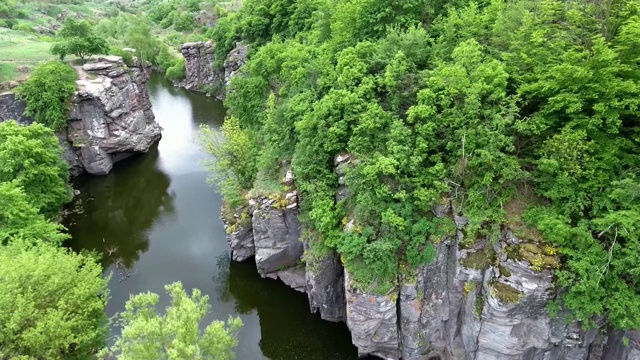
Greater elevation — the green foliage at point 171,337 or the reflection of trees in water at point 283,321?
the green foliage at point 171,337

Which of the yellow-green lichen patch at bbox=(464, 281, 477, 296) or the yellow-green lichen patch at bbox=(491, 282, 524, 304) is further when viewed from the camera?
the yellow-green lichen patch at bbox=(464, 281, 477, 296)

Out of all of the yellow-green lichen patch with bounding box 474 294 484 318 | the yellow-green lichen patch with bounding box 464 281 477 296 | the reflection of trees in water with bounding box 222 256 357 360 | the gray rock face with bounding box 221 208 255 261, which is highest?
the yellow-green lichen patch with bounding box 464 281 477 296

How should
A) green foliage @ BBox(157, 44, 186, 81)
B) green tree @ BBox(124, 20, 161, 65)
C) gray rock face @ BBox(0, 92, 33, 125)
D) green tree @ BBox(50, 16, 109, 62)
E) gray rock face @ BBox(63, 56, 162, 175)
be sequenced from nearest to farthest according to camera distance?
gray rock face @ BBox(0, 92, 33, 125) < gray rock face @ BBox(63, 56, 162, 175) < green tree @ BBox(50, 16, 109, 62) < green tree @ BBox(124, 20, 161, 65) < green foliage @ BBox(157, 44, 186, 81)

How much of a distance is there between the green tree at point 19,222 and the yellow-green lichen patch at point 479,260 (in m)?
23.8

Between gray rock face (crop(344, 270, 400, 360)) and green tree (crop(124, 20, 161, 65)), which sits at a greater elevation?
green tree (crop(124, 20, 161, 65))

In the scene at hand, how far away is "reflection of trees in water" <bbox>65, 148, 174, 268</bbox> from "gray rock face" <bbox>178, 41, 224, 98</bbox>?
2133 centimetres

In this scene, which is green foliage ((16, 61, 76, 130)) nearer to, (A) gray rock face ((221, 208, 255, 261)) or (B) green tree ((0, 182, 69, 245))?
(B) green tree ((0, 182, 69, 245))

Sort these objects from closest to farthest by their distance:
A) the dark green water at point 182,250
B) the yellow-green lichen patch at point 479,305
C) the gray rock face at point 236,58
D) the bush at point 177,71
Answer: the yellow-green lichen patch at point 479,305, the dark green water at point 182,250, the gray rock face at point 236,58, the bush at point 177,71

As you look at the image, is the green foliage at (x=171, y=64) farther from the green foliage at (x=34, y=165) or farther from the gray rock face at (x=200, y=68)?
the green foliage at (x=34, y=165)

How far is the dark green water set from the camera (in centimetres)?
2601

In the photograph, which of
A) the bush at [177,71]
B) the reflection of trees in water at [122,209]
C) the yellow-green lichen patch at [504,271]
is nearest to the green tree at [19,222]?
the reflection of trees in water at [122,209]

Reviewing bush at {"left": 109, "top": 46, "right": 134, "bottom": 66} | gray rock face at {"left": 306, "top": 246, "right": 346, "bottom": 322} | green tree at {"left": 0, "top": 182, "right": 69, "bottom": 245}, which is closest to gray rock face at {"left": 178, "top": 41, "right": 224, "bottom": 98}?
bush at {"left": 109, "top": 46, "right": 134, "bottom": 66}

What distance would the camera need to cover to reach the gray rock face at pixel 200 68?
6512 cm

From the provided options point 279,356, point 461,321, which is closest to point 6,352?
point 279,356
